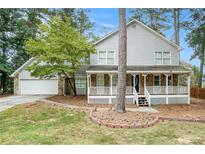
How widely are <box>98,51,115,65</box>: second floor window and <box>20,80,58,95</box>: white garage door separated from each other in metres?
5.53

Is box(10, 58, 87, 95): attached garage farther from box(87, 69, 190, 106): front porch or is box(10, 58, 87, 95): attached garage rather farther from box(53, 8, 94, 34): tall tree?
box(53, 8, 94, 34): tall tree

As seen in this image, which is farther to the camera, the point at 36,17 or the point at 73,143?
the point at 36,17

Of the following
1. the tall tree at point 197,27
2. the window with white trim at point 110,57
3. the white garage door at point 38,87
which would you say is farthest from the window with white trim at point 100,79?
the tall tree at point 197,27

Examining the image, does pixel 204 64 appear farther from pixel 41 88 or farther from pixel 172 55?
pixel 41 88

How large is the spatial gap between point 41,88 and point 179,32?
1419cm

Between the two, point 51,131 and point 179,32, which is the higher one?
point 179,32

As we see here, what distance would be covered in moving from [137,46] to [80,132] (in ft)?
37.3

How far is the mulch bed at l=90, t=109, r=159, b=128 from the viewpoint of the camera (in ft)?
27.3

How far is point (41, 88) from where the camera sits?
21.3 metres

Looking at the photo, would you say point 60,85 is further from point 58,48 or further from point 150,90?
point 150,90

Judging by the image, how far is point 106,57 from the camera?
1775 centimetres

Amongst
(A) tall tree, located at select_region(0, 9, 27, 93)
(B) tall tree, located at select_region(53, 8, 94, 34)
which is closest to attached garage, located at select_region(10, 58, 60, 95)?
(A) tall tree, located at select_region(0, 9, 27, 93)
